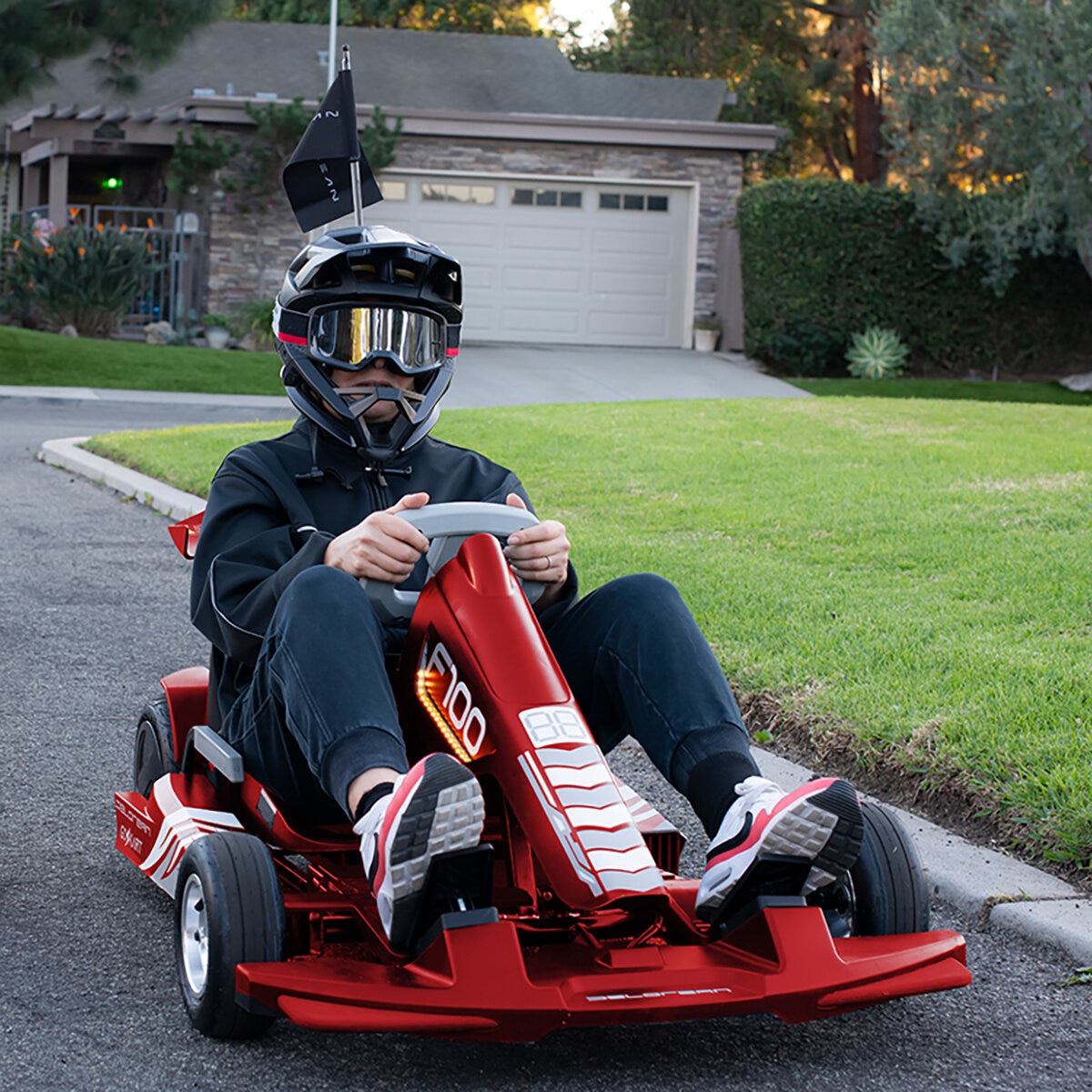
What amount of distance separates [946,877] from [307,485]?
1.64m

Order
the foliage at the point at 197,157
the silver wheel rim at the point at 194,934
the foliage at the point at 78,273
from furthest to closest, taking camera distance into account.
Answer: the foliage at the point at 197,157
the foliage at the point at 78,273
the silver wheel rim at the point at 194,934

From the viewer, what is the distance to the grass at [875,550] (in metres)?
4.04

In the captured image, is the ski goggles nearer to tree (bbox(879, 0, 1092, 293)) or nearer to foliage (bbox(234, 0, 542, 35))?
tree (bbox(879, 0, 1092, 293))

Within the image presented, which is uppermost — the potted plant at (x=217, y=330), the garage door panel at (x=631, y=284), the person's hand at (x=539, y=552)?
the garage door panel at (x=631, y=284)

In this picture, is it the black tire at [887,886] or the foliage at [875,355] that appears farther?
the foliage at [875,355]

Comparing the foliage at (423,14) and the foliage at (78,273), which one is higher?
the foliage at (423,14)

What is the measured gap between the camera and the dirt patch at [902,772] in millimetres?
3645

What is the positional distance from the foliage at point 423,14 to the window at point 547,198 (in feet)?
38.1

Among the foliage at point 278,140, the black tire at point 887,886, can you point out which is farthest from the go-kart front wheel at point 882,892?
the foliage at point 278,140

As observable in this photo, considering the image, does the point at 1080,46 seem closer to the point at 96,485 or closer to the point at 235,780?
the point at 96,485

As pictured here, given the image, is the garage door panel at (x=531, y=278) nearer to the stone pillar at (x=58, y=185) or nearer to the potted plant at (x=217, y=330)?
the potted plant at (x=217, y=330)

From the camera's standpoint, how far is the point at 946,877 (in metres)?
3.47

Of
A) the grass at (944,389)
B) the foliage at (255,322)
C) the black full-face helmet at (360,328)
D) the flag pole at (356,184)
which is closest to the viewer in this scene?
the black full-face helmet at (360,328)

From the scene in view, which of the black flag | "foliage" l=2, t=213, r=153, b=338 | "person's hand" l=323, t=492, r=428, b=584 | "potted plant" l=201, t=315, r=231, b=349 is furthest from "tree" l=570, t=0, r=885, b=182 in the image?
"person's hand" l=323, t=492, r=428, b=584
